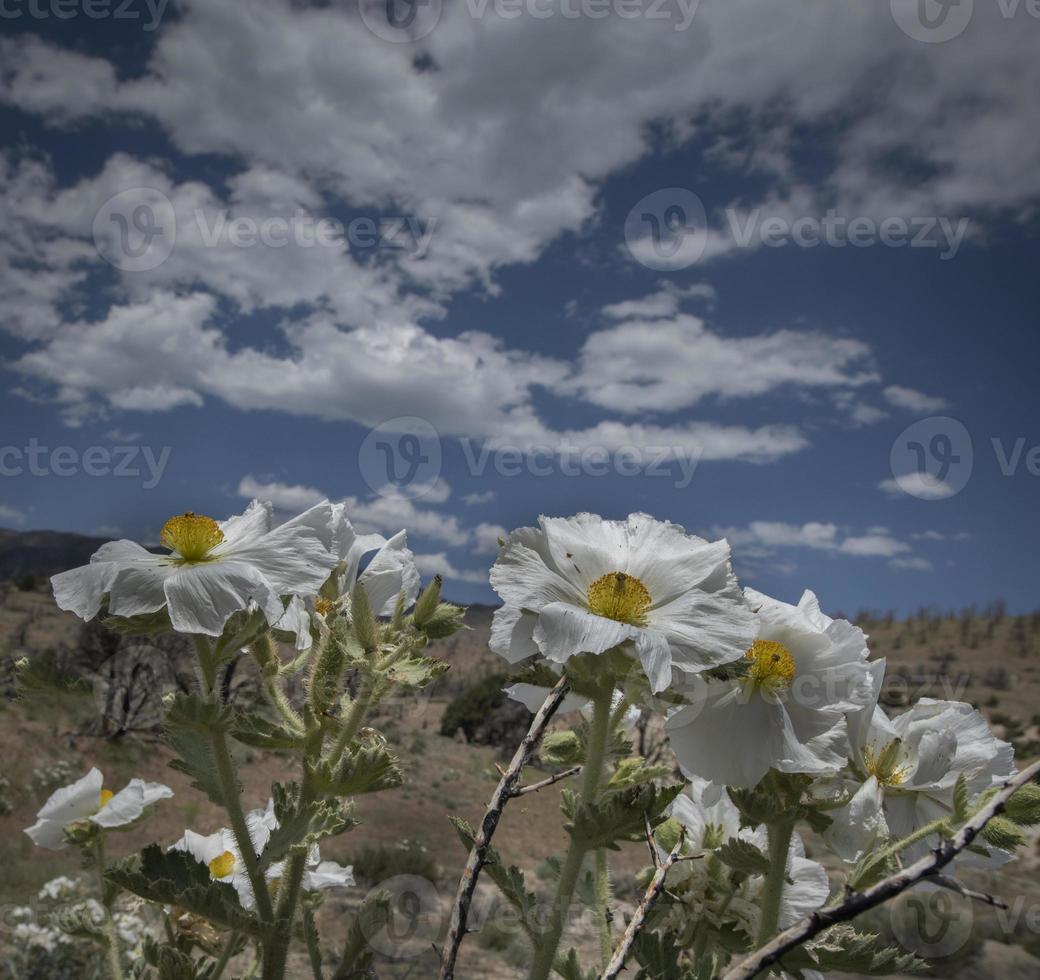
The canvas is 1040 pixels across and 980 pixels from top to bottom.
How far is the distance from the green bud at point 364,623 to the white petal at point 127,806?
38.0 inches

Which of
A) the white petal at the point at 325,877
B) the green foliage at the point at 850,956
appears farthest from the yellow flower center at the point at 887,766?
the white petal at the point at 325,877

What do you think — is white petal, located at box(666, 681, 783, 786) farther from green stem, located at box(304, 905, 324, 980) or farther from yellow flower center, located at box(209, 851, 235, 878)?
yellow flower center, located at box(209, 851, 235, 878)

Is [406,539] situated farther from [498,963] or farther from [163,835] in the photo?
[163,835]

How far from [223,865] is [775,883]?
1424 mm

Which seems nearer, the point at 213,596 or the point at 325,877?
the point at 213,596

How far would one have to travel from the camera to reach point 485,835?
101cm

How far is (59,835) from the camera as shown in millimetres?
2002

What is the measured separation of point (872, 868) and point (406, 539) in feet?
3.14

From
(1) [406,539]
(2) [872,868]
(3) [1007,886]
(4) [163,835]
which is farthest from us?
(3) [1007,886]

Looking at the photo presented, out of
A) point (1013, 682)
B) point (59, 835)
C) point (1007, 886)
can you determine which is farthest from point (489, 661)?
point (59, 835)

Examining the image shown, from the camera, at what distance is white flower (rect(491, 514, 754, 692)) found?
110 cm

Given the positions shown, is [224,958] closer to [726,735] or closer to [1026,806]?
[726,735]

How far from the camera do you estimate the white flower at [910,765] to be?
133cm

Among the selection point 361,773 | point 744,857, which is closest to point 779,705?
point 744,857
